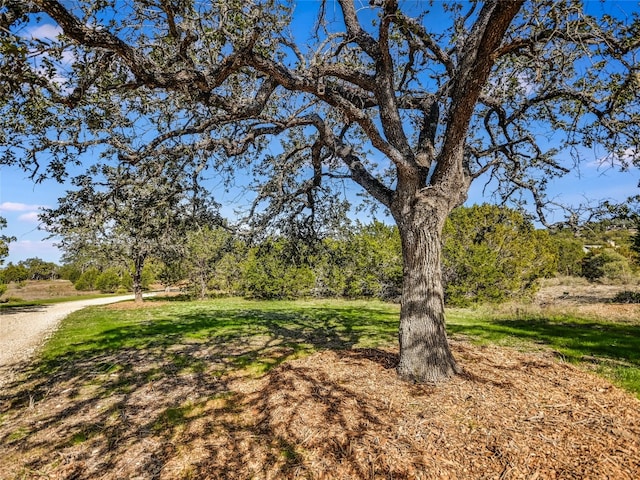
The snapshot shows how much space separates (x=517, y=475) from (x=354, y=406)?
1730 mm

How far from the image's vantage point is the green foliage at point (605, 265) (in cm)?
2585

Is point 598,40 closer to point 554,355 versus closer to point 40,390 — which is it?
point 554,355

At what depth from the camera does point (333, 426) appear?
11.5ft

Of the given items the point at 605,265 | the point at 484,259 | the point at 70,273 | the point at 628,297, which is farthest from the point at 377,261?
the point at 70,273

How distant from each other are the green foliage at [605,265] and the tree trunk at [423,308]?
2975 cm

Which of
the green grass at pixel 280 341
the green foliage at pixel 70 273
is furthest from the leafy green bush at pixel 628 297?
the green foliage at pixel 70 273

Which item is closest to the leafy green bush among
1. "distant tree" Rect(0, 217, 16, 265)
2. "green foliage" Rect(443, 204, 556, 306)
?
"green foliage" Rect(443, 204, 556, 306)

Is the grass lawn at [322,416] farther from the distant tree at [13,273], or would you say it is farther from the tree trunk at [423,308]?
the distant tree at [13,273]

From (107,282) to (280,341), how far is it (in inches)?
1600

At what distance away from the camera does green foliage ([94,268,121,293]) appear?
3972 cm

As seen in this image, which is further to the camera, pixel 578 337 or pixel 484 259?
pixel 484 259

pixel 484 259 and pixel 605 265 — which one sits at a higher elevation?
pixel 484 259

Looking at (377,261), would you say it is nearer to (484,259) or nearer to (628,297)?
(484,259)

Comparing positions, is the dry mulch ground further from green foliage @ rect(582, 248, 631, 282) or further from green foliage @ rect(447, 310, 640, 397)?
green foliage @ rect(582, 248, 631, 282)
